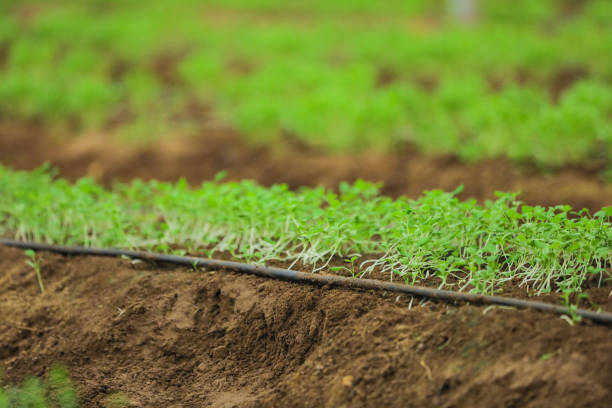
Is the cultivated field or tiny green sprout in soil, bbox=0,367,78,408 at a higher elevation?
the cultivated field

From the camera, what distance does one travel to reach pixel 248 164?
6.49m

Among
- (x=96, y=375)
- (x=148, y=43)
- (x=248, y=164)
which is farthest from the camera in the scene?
(x=148, y=43)

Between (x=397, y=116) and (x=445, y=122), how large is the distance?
441 millimetres

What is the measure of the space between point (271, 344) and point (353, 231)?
0.66 metres

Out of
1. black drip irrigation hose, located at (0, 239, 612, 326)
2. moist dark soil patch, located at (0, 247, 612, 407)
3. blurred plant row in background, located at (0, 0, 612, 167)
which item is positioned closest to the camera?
moist dark soil patch, located at (0, 247, 612, 407)

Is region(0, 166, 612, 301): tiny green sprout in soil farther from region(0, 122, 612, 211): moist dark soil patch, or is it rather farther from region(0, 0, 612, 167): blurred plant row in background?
region(0, 0, 612, 167): blurred plant row in background

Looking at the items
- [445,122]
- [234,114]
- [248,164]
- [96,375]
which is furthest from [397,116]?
[96,375]

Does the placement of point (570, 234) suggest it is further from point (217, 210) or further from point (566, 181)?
point (566, 181)

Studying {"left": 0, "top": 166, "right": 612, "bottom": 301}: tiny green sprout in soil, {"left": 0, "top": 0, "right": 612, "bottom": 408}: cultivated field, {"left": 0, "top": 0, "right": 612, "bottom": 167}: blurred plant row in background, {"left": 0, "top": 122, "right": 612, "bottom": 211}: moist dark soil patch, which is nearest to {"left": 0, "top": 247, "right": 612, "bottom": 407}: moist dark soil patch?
{"left": 0, "top": 0, "right": 612, "bottom": 408}: cultivated field

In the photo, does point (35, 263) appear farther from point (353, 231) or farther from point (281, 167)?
point (281, 167)

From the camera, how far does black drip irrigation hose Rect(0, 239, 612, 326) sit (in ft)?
7.98

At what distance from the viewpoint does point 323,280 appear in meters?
2.91

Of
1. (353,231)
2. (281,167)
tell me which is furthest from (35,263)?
(281,167)

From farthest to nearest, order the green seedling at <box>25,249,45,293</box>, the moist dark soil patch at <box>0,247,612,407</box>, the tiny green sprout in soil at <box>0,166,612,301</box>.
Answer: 1. the green seedling at <box>25,249,45,293</box>
2. the tiny green sprout in soil at <box>0,166,612,301</box>
3. the moist dark soil patch at <box>0,247,612,407</box>
